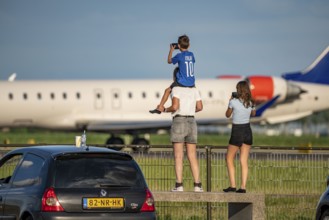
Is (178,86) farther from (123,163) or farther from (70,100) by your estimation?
(70,100)

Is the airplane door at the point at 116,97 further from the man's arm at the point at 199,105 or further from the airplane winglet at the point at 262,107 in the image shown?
the man's arm at the point at 199,105

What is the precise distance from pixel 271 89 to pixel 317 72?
15.4 ft

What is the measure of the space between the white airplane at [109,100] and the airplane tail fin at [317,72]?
9.17 ft

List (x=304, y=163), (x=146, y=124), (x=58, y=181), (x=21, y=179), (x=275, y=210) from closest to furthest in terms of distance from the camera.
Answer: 1. (x=58, y=181)
2. (x=21, y=179)
3. (x=304, y=163)
4. (x=275, y=210)
5. (x=146, y=124)

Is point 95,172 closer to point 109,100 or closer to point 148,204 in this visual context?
point 148,204

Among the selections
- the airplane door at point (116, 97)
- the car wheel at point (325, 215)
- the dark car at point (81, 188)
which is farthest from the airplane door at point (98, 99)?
the dark car at point (81, 188)

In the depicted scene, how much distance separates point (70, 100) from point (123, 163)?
32331 mm

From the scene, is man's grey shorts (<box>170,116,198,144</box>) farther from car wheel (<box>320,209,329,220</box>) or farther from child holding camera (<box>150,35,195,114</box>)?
car wheel (<box>320,209,329,220</box>)

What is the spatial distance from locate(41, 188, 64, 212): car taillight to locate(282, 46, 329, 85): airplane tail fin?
3712cm

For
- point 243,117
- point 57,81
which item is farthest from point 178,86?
point 57,81

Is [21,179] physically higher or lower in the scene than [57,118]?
lower

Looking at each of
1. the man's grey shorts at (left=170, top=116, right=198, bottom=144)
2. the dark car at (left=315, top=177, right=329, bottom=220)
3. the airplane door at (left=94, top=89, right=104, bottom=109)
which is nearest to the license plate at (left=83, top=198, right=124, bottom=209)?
the man's grey shorts at (left=170, top=116, right=198, bottom=144)

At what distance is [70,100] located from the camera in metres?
44.3

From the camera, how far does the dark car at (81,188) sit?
1164 cm
